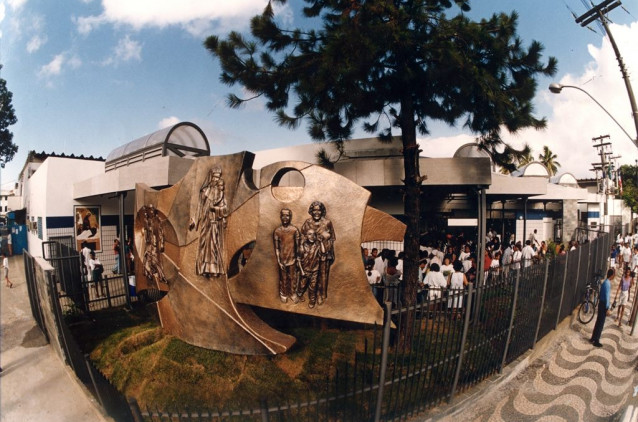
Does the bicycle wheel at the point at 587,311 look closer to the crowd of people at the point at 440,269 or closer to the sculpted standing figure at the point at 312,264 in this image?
the crowd of people at the point at 440,269

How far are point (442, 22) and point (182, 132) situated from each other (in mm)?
7711

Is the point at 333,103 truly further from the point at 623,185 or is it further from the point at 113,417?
the point at 623,185

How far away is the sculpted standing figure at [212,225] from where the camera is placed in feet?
17.2

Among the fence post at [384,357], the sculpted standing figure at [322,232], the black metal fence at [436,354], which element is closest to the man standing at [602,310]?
the black metal fence at [436,354]

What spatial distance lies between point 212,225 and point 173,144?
5.62m

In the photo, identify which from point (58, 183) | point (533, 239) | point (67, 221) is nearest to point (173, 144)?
point (58, 183)

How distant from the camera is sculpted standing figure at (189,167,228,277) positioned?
523 cm

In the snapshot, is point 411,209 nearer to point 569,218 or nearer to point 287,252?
point 287,252

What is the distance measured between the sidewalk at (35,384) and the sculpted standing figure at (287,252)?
8.92ft

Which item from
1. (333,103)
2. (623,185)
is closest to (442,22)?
(333,103)

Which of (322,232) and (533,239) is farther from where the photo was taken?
(533,239)

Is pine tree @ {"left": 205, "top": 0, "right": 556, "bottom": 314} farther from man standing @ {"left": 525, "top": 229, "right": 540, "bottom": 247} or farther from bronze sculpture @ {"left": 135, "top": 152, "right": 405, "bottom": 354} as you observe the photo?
man standing @ {"left": 525, "top": 229, "right": 540, "bottom": 247}

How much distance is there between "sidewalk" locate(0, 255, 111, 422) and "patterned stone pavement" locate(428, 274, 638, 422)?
4.94 metres

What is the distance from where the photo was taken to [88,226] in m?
13.4
